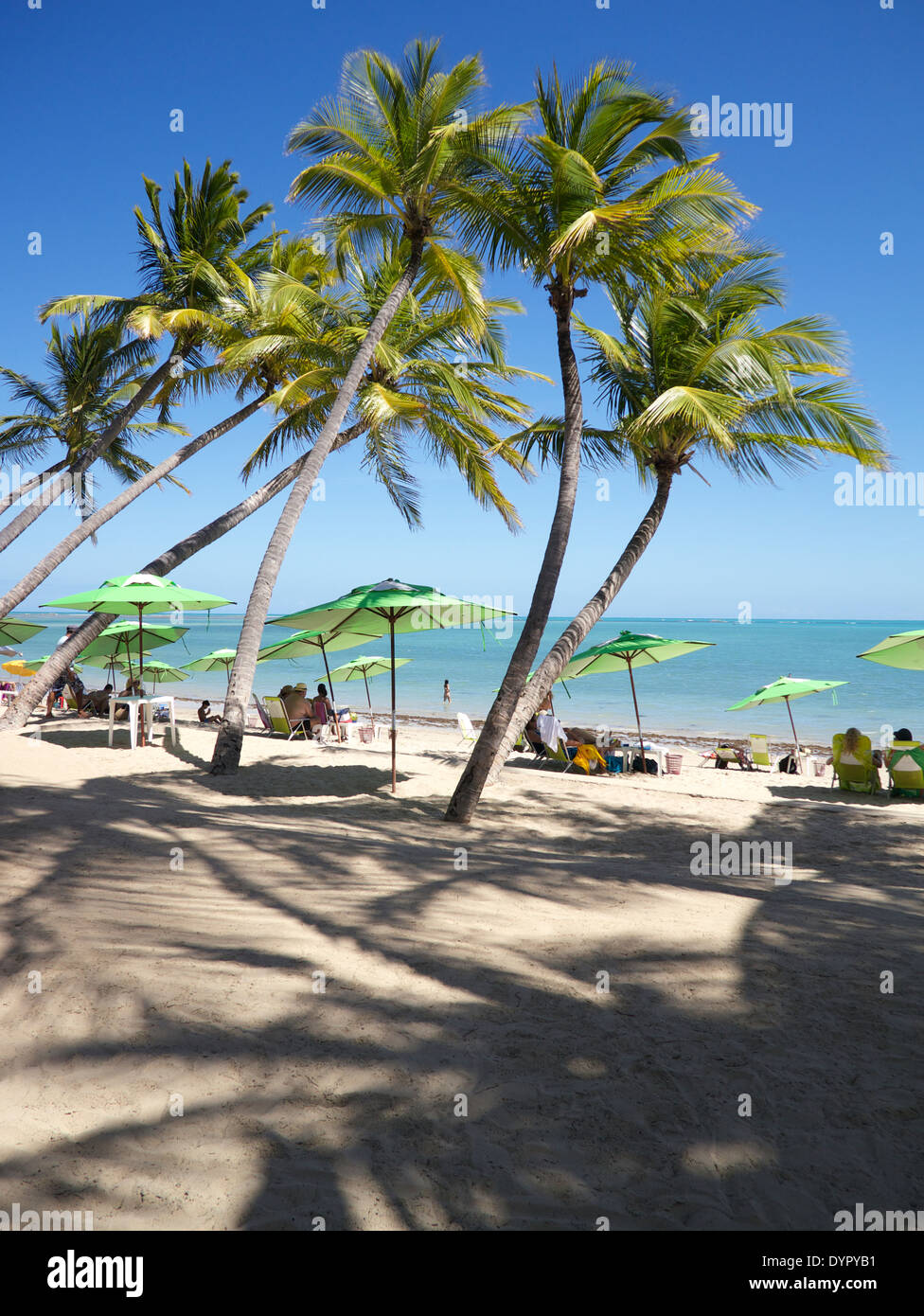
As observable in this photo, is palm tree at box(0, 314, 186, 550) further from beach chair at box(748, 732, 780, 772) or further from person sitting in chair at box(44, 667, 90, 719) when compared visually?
beach chair at box(748, 732, 780, 772)

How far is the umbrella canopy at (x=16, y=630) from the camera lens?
693 inches

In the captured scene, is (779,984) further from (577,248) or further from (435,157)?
(435,157)

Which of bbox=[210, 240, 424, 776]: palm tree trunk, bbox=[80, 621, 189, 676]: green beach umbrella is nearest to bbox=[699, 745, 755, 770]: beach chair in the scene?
bbox=[210, 240, 424, 776]: palm tree trunk

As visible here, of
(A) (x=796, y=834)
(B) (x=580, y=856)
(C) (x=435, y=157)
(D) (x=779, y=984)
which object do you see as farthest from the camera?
(C) (x=435, y=157)

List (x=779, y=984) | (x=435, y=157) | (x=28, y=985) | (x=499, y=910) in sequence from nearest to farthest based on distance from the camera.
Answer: (x=28, y=985) → (x=779, y=984) → (x=499, y=910) → (x=435, y=157)

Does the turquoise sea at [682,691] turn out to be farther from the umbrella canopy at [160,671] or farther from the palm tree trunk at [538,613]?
the palm tree trunk at [538,613]

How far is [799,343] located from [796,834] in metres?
6.35

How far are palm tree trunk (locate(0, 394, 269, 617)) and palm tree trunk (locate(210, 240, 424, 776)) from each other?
4036 millimetres

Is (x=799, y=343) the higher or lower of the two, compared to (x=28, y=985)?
higher

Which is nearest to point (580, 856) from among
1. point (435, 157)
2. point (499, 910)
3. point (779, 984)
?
point (499, 910)


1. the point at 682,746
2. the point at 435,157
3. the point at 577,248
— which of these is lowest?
the point at 682,746

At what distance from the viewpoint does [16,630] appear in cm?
1859

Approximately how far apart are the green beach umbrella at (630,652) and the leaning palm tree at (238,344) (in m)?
7.16
